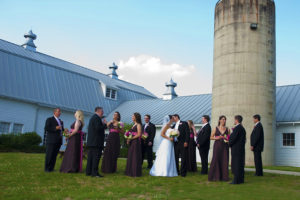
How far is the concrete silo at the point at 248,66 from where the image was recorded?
1678 centimetres

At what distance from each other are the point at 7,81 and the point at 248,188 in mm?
20273

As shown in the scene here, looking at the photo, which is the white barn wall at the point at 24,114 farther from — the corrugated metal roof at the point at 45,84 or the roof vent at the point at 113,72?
the roof vent at the point at 113,72

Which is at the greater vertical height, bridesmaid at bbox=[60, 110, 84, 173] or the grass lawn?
bridesmaid at bbox=[60, 110, 84, 173]

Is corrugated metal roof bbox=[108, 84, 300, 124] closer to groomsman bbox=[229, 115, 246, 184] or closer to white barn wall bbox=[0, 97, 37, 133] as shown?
white barn wall bbox=[0, 97, 37, 133]

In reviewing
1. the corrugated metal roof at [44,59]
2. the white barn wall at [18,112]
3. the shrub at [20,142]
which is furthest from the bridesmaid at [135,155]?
the corrugated metal roof at [44,59]

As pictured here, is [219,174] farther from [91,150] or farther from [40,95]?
[40,95]

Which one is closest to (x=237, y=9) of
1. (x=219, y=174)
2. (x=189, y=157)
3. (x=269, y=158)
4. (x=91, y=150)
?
(x=269, y=158)

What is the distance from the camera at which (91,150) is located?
876 cm

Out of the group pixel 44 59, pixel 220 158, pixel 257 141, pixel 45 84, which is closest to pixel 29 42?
pixel 44 59

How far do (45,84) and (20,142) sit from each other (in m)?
7.54

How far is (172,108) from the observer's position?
27.7 meters

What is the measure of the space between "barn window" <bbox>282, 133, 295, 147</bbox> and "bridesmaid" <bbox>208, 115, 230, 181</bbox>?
13.0 metres

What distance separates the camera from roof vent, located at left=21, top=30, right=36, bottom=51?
1268 inches

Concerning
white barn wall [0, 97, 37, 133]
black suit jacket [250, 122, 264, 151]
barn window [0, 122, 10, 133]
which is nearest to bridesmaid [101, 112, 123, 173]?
black suit jacket [250, 122, 264, 151]
